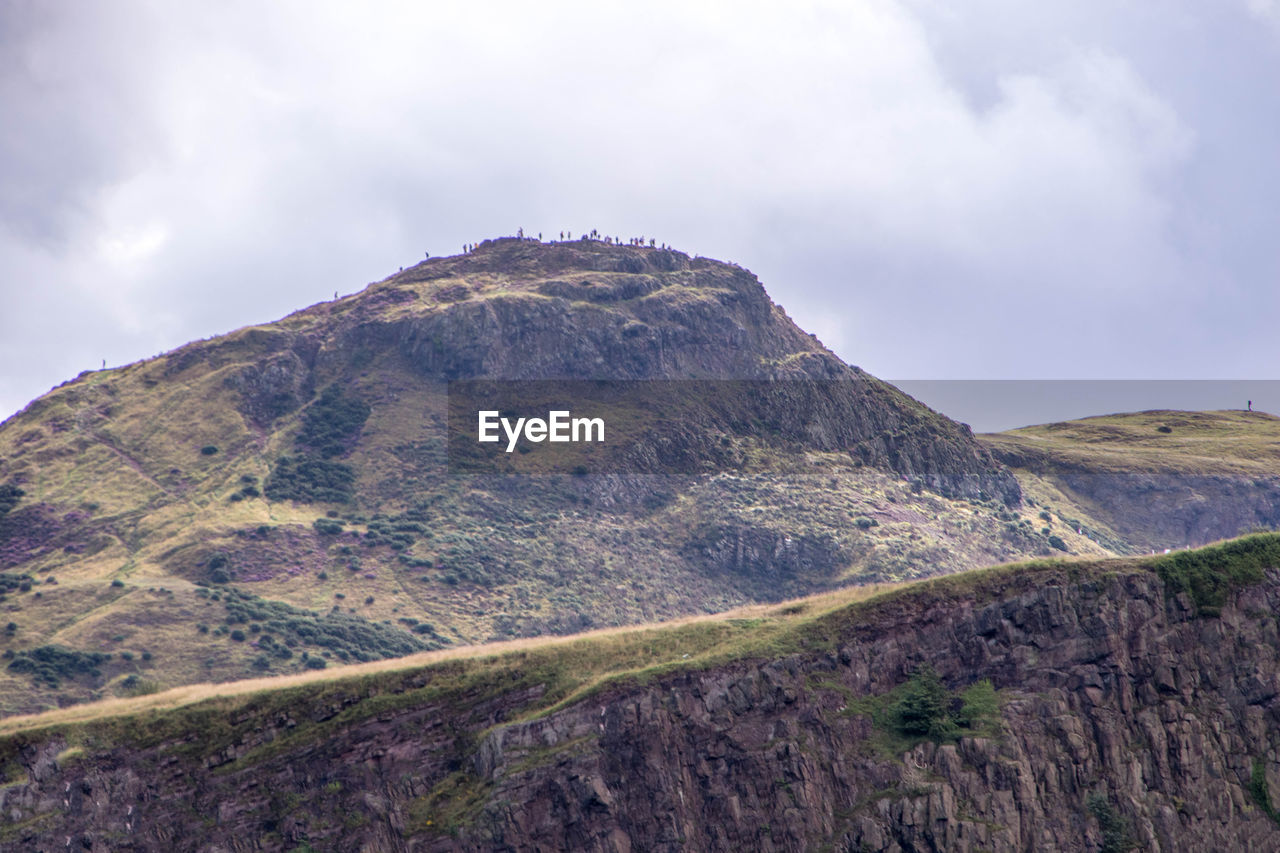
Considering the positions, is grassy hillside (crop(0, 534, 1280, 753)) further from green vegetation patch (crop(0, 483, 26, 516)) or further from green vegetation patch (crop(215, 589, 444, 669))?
green vegetation patch (crop(0, 483, 26, 516))

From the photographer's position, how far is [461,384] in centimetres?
16638

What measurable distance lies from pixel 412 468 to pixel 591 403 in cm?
2303

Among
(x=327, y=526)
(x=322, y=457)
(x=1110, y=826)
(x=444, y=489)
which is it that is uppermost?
(x=322, y=457)

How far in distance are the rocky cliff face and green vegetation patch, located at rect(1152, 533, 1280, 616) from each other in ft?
6.50

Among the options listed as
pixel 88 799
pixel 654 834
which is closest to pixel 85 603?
pixel 88 799

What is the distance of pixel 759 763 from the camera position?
58812 millimetres

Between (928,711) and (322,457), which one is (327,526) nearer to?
(322,457)

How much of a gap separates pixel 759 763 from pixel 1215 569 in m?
22.9

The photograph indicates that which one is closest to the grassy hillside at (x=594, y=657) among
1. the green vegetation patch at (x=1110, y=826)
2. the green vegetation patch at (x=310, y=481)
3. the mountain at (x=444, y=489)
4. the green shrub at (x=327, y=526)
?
the green vegetation patch at (x=1110, y=826)

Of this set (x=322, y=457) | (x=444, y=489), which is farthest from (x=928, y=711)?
(x=322, y=457)

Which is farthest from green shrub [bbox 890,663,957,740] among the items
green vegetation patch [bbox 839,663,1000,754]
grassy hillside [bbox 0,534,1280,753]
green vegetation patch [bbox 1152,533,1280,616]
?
green vegetation patch [bbox 1152,533,1280,616]

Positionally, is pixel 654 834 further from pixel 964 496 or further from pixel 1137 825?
pixel 964 496

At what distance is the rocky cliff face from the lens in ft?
188

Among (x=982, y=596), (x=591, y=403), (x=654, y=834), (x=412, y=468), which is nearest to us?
(x=654, y=834)
